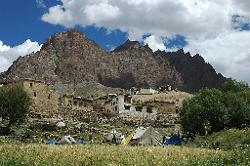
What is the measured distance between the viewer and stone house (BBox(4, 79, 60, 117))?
5148 inches

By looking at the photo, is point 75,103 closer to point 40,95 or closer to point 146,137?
point 40,95

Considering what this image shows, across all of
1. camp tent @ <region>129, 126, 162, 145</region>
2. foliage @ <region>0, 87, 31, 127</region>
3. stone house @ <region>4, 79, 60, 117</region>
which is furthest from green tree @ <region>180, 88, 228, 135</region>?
stone house @ <region>4, 79, 60, 117</region>

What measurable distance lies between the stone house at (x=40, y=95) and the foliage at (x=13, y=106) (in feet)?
97.1

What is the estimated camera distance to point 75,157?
90.6 feet

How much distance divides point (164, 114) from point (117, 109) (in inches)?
609

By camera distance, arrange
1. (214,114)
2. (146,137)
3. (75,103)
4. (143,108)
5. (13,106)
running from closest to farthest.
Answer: (146,137) < (214,114) < (13,106) < (75,103) < (143,108)

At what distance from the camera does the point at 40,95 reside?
13412 centimetres

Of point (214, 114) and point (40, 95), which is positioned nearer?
point (214, 114)

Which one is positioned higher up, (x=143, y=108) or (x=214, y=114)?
(x=143, y=108)

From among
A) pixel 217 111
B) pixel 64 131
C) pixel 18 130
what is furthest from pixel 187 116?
pixel 18 130

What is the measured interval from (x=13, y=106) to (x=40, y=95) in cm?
3798

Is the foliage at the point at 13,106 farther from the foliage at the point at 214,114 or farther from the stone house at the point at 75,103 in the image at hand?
the stone house at the point at 75,103

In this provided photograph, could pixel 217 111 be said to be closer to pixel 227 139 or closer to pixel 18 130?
pixel 227 139

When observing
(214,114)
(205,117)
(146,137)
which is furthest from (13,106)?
(214,114)
